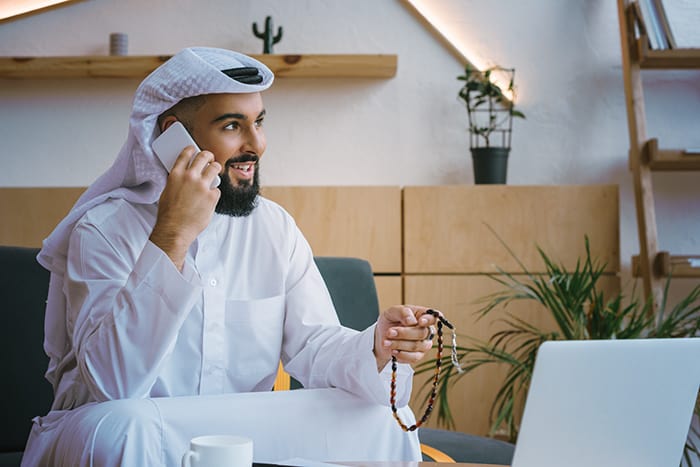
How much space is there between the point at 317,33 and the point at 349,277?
1.90m

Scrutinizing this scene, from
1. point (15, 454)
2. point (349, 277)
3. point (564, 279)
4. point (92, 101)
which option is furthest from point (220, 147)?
point (92, 101)

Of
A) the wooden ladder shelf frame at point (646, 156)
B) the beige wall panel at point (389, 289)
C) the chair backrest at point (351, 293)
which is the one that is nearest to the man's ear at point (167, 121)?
the chair backrest at point (351, 293)

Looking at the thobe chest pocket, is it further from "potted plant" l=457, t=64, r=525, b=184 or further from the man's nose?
"potted plant" l=457, t=64, r=525, b=184

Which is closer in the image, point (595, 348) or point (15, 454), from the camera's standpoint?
point (595, 348)

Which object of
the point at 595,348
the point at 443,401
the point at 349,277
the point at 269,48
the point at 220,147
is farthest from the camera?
the point at 269,48

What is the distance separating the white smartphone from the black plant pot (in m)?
2.21

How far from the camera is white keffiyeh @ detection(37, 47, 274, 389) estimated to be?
2.14m

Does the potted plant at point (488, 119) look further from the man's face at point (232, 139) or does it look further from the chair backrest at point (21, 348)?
the chair backrest at point (21, 348)

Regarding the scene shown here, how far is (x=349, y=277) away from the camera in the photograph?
2.92 m

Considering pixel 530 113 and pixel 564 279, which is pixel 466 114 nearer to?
pixel 530 113

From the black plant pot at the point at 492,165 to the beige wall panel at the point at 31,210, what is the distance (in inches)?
71.3

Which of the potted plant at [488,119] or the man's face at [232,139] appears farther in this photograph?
the potted plant at [488,119]

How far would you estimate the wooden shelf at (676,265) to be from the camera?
3.83 metres

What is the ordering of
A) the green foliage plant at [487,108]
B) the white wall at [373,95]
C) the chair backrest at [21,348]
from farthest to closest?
the white wall at [373,95], the green foliage plant at [487,108], the chair backrest at [21,348]
